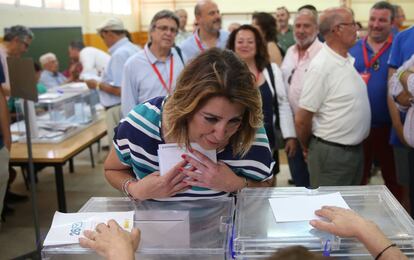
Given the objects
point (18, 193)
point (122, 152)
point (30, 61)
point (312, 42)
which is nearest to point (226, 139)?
point (122, 152)

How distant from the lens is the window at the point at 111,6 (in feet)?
31.9

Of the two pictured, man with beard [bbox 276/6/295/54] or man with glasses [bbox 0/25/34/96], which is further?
man with beard [bbox 276/6/295/54]

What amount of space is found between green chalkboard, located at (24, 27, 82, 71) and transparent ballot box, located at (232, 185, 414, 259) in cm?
577

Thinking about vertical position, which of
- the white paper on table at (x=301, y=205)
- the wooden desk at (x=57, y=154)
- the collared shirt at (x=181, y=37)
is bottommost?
the wooden desk at (x=57, y=154)

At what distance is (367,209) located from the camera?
3.42 ft

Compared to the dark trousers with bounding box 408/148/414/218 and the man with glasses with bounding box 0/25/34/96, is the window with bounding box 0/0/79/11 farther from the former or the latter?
the dark trousers with bounding box 408/148/414/218

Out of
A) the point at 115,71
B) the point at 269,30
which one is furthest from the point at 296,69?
the point at 115,71

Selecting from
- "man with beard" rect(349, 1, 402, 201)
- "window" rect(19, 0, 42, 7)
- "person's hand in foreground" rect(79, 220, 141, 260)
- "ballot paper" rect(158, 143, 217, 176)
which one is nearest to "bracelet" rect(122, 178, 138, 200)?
"ballot paper" rect(158, 143, 217, 176)

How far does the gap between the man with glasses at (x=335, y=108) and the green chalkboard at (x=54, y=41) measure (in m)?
4.92

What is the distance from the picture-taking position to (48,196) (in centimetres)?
393

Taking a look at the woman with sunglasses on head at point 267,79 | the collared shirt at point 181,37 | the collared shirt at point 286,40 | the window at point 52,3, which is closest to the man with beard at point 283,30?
the collared shirt at point 286,40

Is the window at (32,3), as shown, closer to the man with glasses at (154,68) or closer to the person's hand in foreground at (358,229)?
the man with glasses at (154,68)

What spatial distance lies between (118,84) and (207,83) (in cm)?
277

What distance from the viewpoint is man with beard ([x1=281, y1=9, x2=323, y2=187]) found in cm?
289
